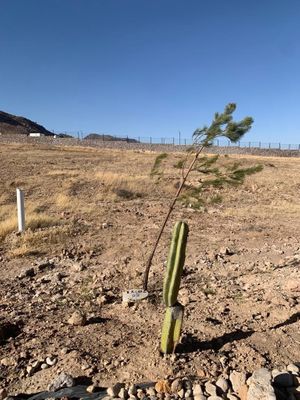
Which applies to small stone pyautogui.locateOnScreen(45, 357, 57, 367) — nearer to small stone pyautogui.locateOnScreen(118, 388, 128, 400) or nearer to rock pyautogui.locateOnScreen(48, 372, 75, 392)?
rock pyautogui.locateOnScreen(48, 372, 75, 392)

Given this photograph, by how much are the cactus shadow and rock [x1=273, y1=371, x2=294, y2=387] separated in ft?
2.97

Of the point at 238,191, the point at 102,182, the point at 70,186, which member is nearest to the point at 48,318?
the point at 70,186

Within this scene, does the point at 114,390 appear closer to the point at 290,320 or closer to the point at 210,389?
the point at 210,389

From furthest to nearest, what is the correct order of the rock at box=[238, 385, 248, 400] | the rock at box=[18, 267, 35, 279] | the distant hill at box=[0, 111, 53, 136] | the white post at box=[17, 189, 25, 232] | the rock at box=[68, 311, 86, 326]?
the distant hill at box=[0, 111, 53, 136], the white post at box=[17, 189, 25, 232], the rock at box=[18, 267, 35, 279], the rock at box=[68, 311, 86, 326], the rock at box=[238, 385, 248, 400]

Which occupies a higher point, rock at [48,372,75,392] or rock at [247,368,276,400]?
rock at [247,368,276,400]

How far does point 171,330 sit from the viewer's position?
190 inches

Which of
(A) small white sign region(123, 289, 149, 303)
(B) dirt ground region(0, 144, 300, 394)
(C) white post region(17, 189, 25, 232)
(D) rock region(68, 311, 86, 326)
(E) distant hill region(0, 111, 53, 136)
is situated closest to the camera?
(B) dirt ground region(0, 144, 300, 394)

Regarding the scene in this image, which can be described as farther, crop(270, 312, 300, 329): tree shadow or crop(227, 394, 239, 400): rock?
crop(270, 312, 300, 329): tree shadow

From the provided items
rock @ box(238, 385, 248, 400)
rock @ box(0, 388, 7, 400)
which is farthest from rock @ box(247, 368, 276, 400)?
rock @ box(0, 388, 7, 400)

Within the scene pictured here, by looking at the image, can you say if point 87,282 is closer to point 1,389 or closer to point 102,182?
point 1,389

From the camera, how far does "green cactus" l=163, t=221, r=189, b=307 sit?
195 inches

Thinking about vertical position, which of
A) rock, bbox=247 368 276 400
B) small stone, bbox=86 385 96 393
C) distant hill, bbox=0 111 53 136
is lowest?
small stone, bbox=86 385 96 393

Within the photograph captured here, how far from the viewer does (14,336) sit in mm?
5660

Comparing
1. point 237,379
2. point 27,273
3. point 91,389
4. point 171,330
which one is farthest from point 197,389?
point 27,273
